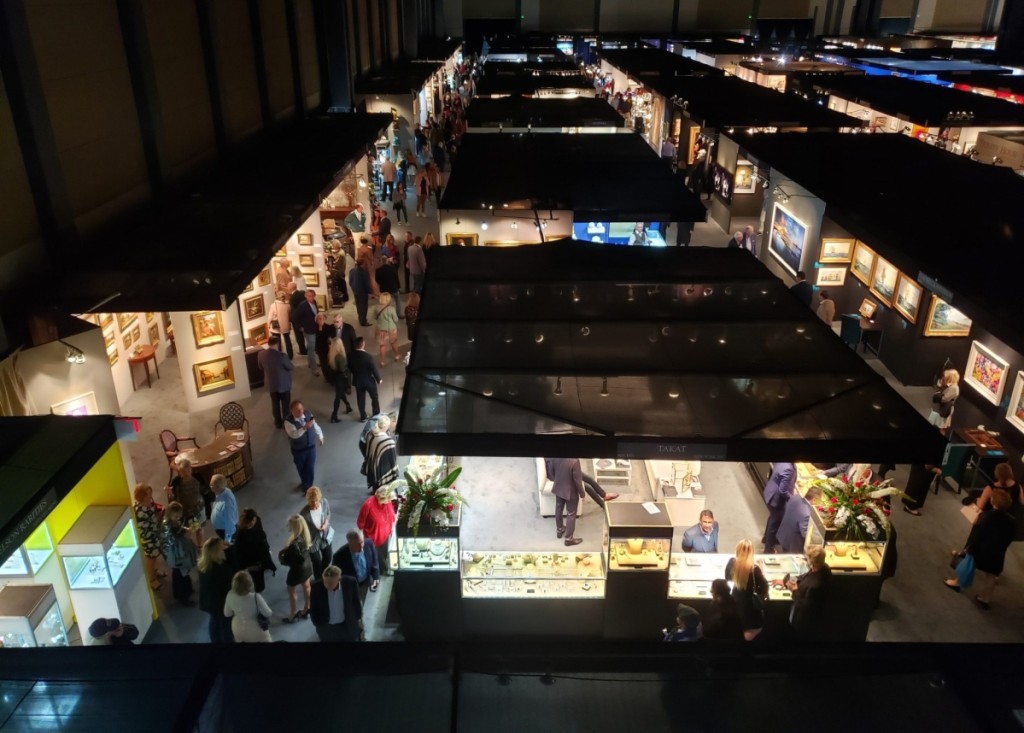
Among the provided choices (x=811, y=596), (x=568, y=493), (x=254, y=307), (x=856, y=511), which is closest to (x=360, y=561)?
(x=568, y=493)

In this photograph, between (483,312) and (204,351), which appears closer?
(483,312)

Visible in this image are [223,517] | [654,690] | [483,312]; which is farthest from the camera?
[483,312]

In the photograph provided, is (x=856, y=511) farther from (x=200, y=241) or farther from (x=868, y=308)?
(x=200, y=241)

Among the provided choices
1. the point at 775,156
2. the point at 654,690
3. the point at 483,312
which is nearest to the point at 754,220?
the point at 775,156

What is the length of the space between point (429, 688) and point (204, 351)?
31.0 feet

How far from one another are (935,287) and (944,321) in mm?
2671

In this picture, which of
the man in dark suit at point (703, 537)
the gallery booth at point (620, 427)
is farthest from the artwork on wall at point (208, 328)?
the man in dark suit at point (703, 537)

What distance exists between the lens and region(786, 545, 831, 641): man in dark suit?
6434 mm

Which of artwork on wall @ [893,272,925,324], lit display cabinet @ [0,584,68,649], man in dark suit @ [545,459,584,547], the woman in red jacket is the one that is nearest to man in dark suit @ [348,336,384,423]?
the woman in red jacket

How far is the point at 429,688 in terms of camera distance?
2611mm

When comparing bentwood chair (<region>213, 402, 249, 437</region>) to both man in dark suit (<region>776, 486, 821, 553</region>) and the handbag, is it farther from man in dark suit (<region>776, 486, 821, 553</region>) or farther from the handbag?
man in dark suit (<region>776, 486, 821, 553</region>)

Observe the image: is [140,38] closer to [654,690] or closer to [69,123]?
[69,123]

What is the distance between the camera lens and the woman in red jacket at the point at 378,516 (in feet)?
24.8

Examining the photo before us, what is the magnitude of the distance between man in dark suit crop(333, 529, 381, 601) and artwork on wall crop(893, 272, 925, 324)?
9.23 meters
